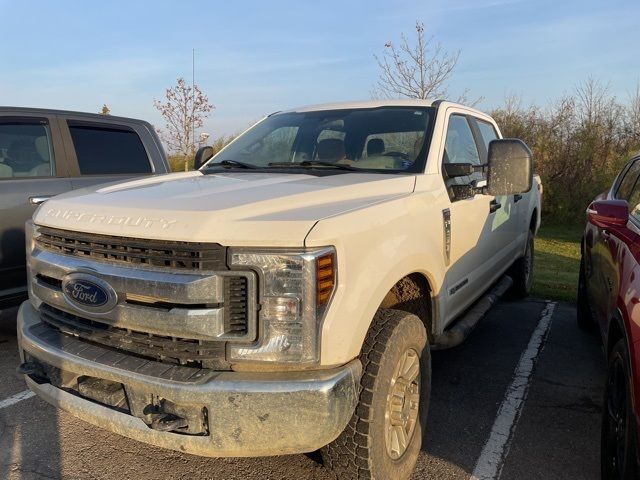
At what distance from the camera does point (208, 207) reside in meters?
2.32

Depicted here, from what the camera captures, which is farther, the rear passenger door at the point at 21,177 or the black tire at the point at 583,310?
the black tire at the point at 583,310

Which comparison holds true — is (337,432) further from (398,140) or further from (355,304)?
(398,140)

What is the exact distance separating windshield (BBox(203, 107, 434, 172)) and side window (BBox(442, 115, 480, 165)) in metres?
0.23

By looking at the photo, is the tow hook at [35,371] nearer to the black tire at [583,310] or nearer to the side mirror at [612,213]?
the side mirror at [612,213]

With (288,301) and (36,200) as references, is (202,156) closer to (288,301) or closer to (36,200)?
(36,200)

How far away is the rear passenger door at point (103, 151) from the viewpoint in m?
5.23

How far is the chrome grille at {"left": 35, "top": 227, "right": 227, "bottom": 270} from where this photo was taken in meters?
2.17

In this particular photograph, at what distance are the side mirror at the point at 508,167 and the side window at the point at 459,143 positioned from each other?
0.36m

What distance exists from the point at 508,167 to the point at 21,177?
4090mm

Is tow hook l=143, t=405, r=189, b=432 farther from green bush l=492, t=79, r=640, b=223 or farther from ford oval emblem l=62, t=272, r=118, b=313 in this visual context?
green bush l=492, t=79, r=640, b=223

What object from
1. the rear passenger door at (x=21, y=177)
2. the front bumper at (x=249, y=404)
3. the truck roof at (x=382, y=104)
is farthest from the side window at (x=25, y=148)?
the front bumper at (x=249, y=404)

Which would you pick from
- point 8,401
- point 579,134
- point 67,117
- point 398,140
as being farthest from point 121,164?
point 579,134

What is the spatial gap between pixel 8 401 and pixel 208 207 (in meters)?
2.47

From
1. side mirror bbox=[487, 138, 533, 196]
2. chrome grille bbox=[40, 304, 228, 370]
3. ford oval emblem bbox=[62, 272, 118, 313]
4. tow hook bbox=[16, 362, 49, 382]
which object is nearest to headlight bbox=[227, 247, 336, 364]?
chrome grille bbox=[40, 304, 228, 370]
